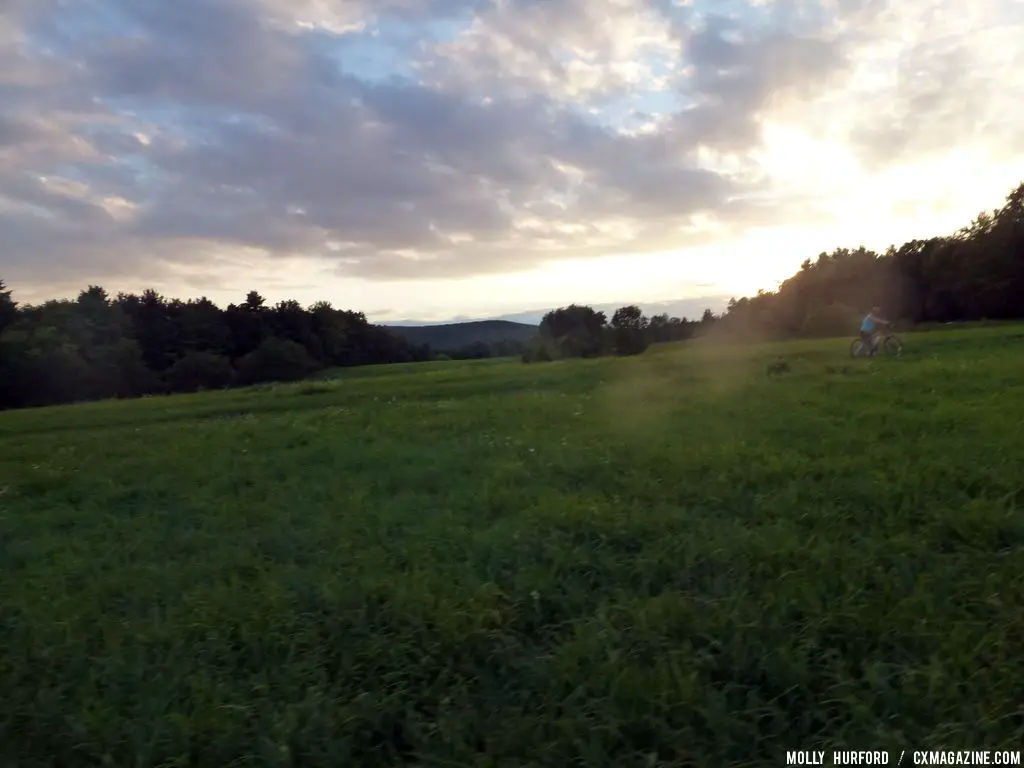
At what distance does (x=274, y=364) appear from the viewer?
58.2 meters

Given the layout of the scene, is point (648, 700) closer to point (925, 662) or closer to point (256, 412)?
point (925, 662)

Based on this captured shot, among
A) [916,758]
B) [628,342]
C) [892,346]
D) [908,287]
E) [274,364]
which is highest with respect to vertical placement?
[908,287]

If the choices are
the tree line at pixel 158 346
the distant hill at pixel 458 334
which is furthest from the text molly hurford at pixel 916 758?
the distant hill at pixel 458 334

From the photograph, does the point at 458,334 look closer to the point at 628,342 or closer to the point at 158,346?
the point at 158,346

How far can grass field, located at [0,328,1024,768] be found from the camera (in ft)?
12.9

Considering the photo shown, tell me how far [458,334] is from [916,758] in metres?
95.3

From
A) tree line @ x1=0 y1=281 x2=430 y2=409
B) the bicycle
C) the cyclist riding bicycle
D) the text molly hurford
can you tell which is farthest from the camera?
tree line @ x1=0 y1=281 x2=430 y2=409

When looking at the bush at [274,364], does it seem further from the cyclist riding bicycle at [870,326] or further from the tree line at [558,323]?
the cyclist riding bicycle at [870,326]

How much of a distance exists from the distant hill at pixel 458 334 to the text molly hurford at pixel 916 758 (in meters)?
68.5

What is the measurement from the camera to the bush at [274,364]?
56.8 m

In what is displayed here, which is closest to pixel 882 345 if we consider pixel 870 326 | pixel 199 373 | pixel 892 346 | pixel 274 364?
pixel 892 346

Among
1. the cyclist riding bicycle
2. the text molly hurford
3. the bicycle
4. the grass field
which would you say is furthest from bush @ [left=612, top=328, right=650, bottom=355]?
the text molly hurford

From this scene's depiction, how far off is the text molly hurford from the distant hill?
6853 cm

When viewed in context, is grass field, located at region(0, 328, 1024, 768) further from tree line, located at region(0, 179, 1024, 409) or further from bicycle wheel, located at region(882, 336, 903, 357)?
tree line, located at region(0, 179, 1024, 409)
